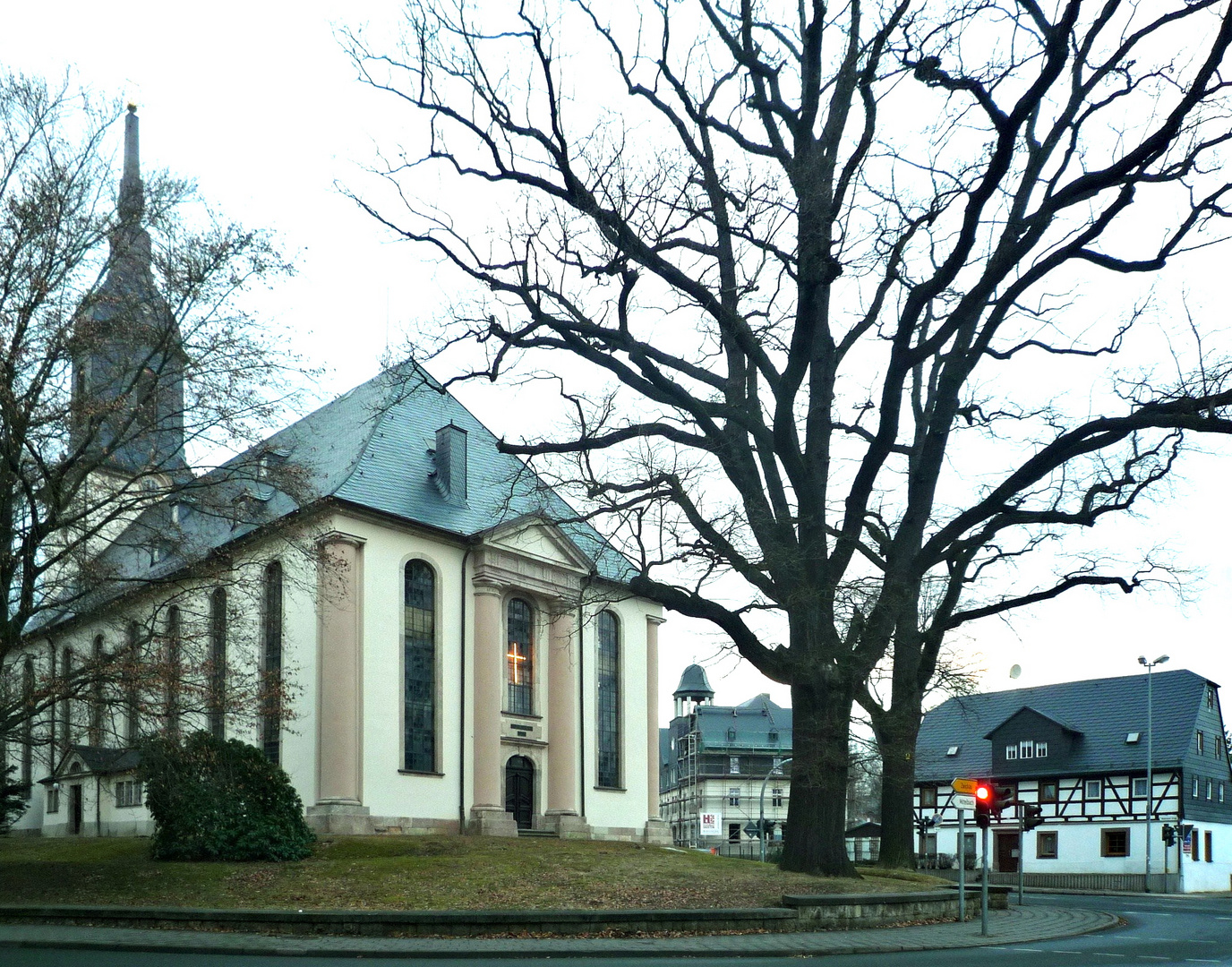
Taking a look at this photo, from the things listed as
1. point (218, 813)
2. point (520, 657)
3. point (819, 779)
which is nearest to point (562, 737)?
point (520, 657)

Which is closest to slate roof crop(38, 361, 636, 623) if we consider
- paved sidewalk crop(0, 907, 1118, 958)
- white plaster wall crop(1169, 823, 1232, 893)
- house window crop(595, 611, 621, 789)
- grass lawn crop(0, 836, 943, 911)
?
house window crop(595, 611, 621, 789)

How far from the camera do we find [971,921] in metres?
20.6

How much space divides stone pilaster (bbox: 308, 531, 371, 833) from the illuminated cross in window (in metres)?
5.91

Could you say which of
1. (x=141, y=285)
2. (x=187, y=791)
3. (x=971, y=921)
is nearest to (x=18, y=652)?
(x=187, y=791)

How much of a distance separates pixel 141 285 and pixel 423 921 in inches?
474

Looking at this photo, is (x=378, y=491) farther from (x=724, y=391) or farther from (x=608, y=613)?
(x=724, y=391)

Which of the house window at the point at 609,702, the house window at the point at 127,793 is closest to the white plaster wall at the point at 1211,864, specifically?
the house window at the point at 609,702

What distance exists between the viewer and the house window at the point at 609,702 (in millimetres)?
39562

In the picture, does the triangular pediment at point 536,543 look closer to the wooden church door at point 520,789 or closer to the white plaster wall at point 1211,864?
the wooden church door at point 520,789

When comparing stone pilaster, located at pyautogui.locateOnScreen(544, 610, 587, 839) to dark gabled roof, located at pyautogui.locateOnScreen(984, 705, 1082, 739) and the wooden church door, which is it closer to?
the wooden church door

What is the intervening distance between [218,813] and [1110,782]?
42822 mm

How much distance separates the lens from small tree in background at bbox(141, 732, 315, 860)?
2570 centimetres

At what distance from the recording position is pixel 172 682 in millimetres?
20531

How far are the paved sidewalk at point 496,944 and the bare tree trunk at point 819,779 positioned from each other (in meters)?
2.24
